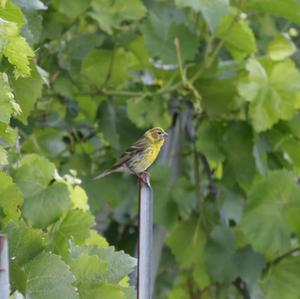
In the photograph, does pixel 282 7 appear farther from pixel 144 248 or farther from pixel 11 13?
pixel 144 248

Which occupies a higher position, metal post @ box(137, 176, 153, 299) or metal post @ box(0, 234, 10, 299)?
metal post @ box(0, 234, 10, 299)

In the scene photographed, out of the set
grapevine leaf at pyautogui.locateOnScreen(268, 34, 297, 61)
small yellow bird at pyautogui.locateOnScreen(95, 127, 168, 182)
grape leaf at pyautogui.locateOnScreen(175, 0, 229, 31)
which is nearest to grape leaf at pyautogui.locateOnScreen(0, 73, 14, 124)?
small yellow bird at pyautogui.locateOnScreen(95, 127, 168, 182)

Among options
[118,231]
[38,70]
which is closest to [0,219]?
[38,70]

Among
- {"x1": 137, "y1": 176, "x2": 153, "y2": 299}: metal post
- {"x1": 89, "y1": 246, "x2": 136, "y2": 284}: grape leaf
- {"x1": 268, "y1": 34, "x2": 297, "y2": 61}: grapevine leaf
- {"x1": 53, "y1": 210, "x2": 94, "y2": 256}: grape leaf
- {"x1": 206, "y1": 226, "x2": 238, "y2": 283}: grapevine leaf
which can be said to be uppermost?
{"x1": 137, "y1": 176, "x2": 153, "y2": 299}: metal post

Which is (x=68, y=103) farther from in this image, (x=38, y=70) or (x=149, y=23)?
(x=38, y=70)

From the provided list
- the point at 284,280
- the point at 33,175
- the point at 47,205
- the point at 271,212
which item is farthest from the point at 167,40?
the point at 47,205

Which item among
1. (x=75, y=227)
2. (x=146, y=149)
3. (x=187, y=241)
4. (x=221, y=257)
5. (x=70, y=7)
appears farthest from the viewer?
(x=187, y=241)

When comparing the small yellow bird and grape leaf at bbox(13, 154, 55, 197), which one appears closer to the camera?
grape leaf at bbox(13, 154, 55, 197)

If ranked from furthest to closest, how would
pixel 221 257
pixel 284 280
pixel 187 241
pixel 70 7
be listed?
pixel 187 241 < pixel 221 257 < pixel 284 280 < pixel 70 7

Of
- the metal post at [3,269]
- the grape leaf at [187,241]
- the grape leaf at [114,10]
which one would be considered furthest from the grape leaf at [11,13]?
the grape leaf at [187,241]

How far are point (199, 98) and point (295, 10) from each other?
1.48 feet

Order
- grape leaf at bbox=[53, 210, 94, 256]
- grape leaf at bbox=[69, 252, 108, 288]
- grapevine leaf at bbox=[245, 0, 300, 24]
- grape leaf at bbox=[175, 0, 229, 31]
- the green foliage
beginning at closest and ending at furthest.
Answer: grape leaf at bbox=[69, 252, 108, 288] < grape leaf at bbox=[53, 210, 94, 256] < grape leaf at bbox=[175, 0, 229, 31] < grapevine leaf at bbox=[245, 0, 300, 24] < the green foliage

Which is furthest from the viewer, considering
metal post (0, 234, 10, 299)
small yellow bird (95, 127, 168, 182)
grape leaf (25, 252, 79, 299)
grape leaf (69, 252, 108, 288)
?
small yellow bird (95, 127, 168, 182)

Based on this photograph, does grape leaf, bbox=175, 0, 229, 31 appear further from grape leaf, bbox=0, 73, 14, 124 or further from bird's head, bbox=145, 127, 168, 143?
grape leaf, bbox=0, 73, 14, 124
